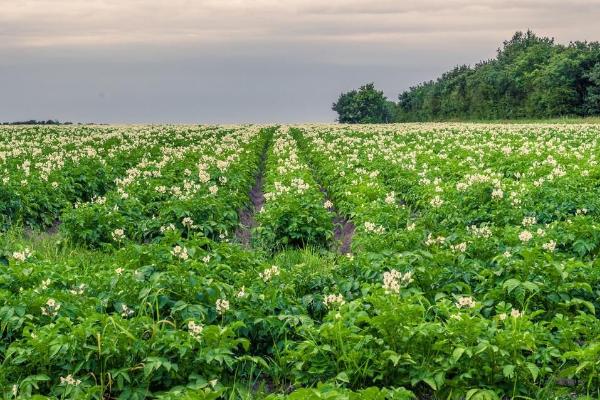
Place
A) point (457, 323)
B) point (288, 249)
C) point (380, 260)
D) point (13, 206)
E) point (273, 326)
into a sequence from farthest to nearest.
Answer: point (13, 206), point (288, 249), point (380, 260), point (273, 326), point (457, 323)

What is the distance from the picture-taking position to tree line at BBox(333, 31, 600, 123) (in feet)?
288

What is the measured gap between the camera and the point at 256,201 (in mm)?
19672

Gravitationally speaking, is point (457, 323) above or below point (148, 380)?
above

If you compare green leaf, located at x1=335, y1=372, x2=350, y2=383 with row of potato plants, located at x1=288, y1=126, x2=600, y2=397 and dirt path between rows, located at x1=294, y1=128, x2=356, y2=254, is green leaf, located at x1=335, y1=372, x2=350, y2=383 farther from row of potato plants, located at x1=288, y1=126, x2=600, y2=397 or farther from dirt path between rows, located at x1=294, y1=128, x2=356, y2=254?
dirt path between rows, located at x1=294, y1=128, x2=356, y2=254

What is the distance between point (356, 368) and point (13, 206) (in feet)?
34.4

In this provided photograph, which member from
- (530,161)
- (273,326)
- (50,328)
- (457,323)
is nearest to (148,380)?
(50,328)

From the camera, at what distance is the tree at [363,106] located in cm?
13438

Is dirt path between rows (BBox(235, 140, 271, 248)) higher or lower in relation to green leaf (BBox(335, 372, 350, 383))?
lower

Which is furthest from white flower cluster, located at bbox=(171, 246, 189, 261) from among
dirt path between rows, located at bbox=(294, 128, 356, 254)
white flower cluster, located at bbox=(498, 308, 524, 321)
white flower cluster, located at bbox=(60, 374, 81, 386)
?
dirt path between rows, located at bbox=(294, 128, 356, 254)

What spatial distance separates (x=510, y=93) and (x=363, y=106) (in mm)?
37586

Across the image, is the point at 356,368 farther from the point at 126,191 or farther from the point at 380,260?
the point at 126,191

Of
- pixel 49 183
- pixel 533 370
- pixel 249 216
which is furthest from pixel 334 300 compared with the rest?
pixel 49 183

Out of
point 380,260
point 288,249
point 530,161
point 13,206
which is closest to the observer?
point 380,260

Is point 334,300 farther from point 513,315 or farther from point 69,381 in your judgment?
point 69,381
